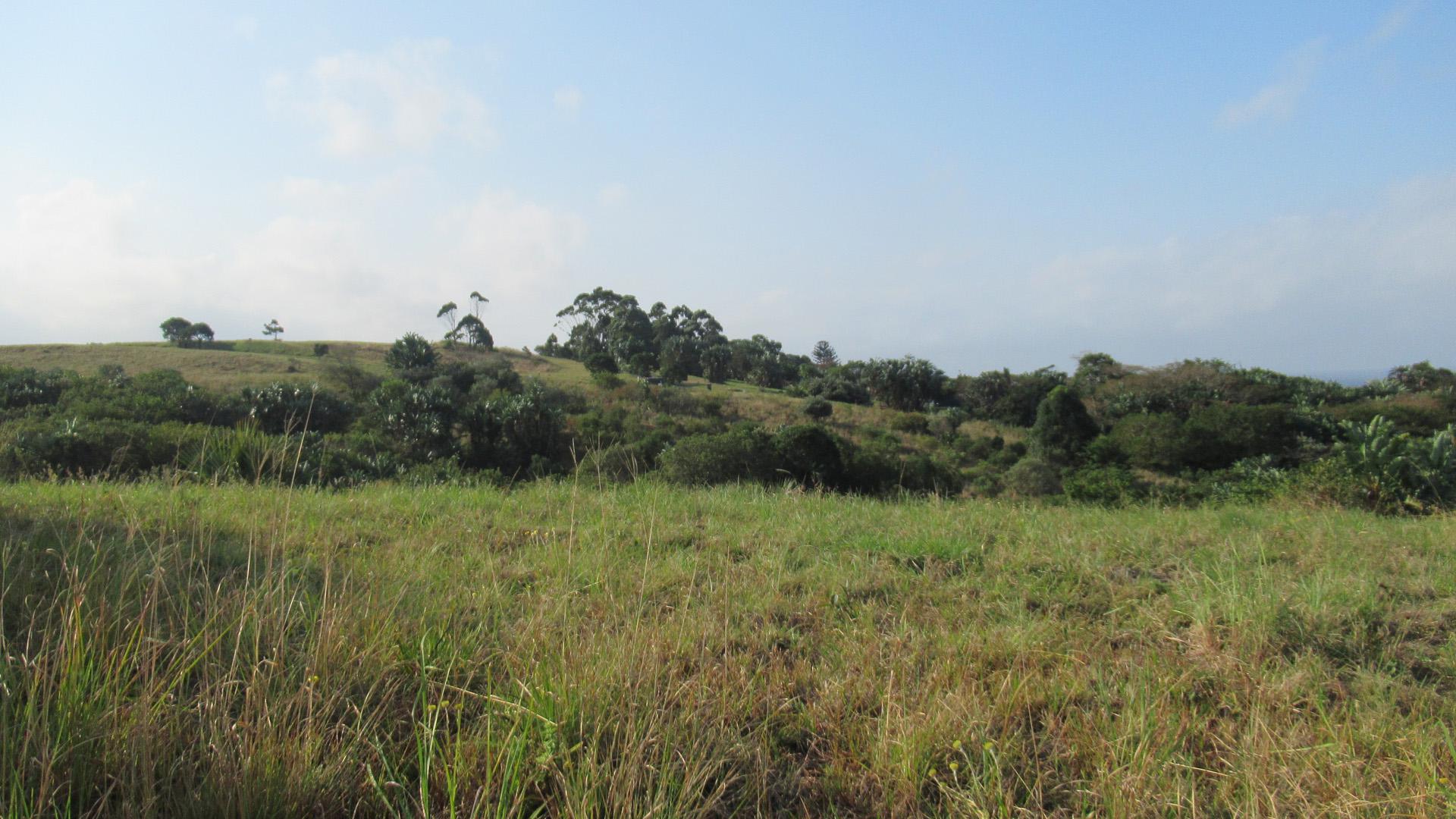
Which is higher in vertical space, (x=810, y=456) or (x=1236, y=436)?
(x=1236, y=436)

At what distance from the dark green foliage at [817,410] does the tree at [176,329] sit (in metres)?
42.1

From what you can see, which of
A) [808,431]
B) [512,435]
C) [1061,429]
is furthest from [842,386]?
[808,431]

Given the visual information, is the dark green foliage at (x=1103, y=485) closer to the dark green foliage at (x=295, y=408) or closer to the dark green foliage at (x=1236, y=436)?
the dark green foliage at (x=1236, y=436)

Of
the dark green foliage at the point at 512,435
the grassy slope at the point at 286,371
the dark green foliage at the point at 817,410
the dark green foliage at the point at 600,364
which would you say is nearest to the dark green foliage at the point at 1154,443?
the grassy slope at the point at 286,371

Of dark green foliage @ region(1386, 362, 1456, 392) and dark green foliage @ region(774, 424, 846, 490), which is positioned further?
dark green foliage @ region(1386, 362, 1456, 392)

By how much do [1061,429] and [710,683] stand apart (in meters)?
24.7

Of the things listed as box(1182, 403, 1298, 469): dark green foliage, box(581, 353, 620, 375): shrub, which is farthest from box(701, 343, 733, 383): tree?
box(1182, 403, 1298, 469): dark green foliage

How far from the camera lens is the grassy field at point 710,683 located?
6.48 feet

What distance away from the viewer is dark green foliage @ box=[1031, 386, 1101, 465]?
78.7 ft

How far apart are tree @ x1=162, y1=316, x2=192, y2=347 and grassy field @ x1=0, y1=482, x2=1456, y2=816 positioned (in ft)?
183

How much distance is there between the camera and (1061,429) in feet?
80.6

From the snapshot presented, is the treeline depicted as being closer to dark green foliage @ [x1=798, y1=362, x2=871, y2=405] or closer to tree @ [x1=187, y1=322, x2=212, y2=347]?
dark green foliage @ [x1=798, y1=362, x2=871, y2=405]

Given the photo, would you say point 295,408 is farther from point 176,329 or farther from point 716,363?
point 176,329

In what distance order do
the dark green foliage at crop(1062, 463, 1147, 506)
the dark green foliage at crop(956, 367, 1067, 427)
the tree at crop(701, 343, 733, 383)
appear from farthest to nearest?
the tree at crop(701, 343, 733, 383) < the dark green foliage at crop(956, 367, 1067, 427) < the dark green foliage at crop(1062, 463, 1147, 506)
